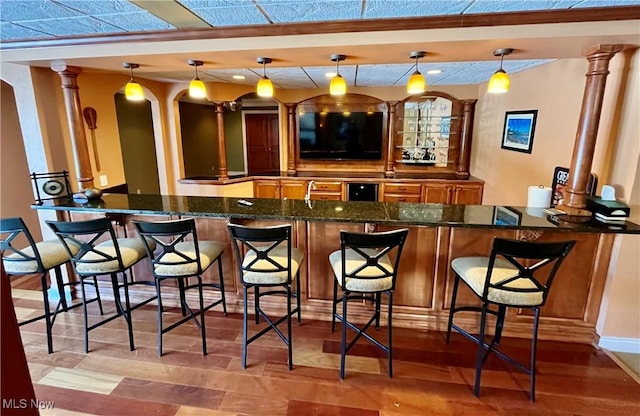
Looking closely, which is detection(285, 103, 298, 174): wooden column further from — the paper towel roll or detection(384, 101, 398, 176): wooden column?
the paper towel roll

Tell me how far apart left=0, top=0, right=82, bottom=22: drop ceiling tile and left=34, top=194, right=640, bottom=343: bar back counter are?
1.38 meters

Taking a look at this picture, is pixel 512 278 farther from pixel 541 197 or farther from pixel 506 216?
pixel 541 197

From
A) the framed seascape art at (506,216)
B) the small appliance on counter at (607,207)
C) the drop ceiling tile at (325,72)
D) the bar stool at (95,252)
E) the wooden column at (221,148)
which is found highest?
the drop ceiling tile at (325,72)

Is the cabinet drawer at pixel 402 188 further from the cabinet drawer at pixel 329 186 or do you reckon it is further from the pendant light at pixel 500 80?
the pendant light at pixel 500 80

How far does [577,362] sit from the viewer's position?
7.65 ft

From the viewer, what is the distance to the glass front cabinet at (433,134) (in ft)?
18.7

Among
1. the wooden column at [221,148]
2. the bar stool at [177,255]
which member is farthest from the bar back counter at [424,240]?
the wooden column at [221,148]

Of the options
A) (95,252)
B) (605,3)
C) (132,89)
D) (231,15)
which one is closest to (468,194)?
(605,3)

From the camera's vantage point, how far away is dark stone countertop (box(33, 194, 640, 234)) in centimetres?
228

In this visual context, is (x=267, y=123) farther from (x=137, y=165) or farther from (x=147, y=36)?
(x=147, y=36)

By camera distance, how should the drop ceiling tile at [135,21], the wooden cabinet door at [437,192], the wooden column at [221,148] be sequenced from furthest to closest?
the wooden cabinet door at [437,192]
the wooden column at [221,148]
the drop ceiling tile at [135,21]

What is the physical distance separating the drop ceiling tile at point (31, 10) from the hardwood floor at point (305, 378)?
7.61ft

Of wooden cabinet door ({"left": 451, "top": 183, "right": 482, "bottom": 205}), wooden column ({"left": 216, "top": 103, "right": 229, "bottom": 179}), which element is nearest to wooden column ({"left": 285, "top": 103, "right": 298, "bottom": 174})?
wooden column ({"left": 216, "top": 103, "right": 229, "bottom": 179})

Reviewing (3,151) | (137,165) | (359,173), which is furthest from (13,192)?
(359,173)
